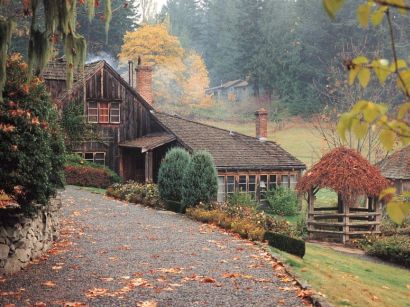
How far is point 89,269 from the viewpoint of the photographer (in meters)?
10.0

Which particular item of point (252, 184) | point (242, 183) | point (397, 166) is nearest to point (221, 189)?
point (242, 183)

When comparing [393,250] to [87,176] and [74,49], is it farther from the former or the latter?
[87,176]

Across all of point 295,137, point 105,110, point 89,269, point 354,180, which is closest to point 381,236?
point 354,180

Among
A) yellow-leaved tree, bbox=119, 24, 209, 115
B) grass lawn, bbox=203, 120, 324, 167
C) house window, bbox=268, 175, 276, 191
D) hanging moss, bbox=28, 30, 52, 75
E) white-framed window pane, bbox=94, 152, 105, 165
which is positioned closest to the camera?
hanging moss, bbox=28, 30, 52, 75

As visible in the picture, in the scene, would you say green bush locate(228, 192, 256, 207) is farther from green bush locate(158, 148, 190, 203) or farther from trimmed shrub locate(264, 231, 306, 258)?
trimmed shrub locate(264, 231, 306, 258)

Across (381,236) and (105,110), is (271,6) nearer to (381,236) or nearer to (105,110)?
(105,110)

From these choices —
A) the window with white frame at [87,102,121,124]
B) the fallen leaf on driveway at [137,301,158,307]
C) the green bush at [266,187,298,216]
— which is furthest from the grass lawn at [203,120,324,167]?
the fallen leaf on driveway at [137,301,158,307]

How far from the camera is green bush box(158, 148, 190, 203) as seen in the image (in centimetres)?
2175

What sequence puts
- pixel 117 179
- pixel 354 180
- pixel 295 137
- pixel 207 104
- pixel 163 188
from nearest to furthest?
pixel 354 180 → pixel 163 188 → pixel 117 179 → pixel 295 137 → pixel 207 104

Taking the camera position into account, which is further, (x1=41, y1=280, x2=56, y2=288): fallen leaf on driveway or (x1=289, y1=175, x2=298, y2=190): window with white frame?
(x1=289, y1=175, x2=298, y2=190): window with white frame

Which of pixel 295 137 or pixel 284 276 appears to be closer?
pixel 284 276

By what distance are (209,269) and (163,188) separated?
39.3 ft

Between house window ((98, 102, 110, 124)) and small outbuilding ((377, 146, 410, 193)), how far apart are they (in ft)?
54.7

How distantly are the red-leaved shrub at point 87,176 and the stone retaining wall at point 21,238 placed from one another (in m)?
17.8
